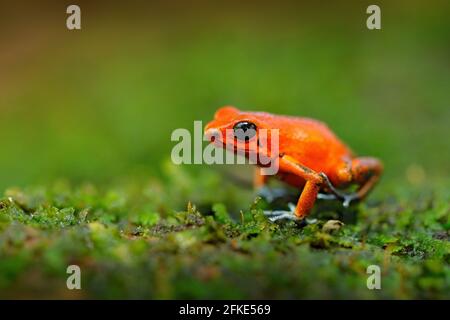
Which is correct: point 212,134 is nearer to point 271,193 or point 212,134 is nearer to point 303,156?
point 303,156

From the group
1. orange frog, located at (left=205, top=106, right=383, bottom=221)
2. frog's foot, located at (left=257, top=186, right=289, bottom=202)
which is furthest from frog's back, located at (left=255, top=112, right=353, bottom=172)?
frog's foot, located at (left=257, top=186, right=289, bottom=202)

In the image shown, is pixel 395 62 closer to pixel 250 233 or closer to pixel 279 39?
pixel 279 39

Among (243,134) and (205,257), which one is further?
(243,134)

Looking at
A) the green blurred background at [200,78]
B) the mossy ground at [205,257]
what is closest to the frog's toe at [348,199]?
the mossy ground at [205,257]

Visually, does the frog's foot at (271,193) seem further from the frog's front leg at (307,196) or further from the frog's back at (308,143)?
the frog's front leg at (307,196)

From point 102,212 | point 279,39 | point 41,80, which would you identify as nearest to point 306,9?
point 279,39

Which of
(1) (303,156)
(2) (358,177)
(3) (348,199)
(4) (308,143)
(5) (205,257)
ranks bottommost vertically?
(5) (205,257)

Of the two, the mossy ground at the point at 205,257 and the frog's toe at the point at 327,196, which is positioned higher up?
the frog's toe at the point at 327,196

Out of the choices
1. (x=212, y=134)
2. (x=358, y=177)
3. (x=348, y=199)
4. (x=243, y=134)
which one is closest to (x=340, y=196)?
(x=348, y=199)
